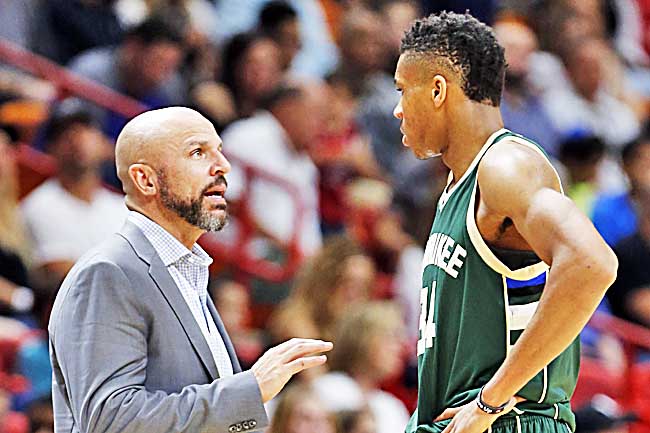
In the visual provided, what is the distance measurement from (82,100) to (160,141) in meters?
4.24

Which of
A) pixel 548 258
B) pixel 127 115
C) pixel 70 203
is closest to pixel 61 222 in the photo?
pixel 70 203

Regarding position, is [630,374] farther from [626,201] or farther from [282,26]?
[282,26]

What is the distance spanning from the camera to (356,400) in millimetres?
7355

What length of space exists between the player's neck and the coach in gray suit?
70 centimetres

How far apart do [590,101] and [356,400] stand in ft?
16.9

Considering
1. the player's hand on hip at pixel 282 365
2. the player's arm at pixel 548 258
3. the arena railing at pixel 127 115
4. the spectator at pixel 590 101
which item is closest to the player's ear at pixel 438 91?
the player's arm at pixel 548 258

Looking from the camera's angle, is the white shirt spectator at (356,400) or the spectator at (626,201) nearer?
the white shirt spectator at (356,400)

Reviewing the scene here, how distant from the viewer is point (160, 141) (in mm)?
4156

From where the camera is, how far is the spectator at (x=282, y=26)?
33.0 feet

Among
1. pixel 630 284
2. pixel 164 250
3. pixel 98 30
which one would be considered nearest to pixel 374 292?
pixel 630 284

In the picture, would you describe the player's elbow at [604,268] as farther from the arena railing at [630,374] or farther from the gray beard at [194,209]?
the arena railing at [630,374]

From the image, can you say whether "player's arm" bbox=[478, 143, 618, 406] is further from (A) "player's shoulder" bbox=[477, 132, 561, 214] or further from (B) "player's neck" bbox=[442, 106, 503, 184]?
(B) "player's neck" bbox=[442, 106, 503, 184]

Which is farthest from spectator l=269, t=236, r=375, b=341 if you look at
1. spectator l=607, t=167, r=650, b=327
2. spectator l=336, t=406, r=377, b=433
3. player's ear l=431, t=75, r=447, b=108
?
player's ear l=431, t=75, r=447, b=108

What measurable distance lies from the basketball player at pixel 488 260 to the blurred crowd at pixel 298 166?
3.02m
